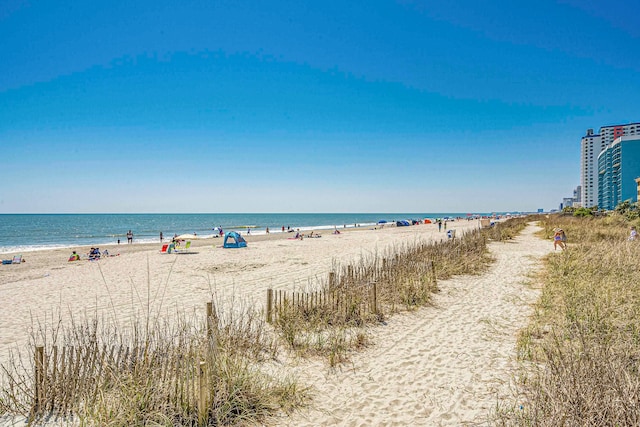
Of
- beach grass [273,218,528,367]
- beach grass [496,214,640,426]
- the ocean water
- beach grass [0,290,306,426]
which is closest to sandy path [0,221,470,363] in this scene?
beach grass [273,218,528,367]

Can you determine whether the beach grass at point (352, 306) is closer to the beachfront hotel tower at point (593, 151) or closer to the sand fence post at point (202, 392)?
the sand fence post at point (202, 392)

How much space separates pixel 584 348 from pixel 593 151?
141401 millimetres

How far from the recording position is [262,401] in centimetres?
369

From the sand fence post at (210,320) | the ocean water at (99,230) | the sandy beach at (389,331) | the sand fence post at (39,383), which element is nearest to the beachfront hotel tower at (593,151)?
the ocean water at (99,230)

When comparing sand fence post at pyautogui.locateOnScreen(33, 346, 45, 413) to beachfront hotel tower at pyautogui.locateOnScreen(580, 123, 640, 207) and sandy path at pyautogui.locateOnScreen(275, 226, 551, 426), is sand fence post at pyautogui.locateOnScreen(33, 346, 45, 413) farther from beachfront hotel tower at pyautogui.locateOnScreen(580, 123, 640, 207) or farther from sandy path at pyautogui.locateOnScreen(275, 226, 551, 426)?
beachfront hotel tower at pyautogui.locateOnScreen(580, 123, 640, 207)

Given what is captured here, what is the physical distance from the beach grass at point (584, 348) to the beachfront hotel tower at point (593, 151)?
121225mm

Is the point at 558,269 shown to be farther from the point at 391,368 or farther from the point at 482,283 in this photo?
the point at 391,368

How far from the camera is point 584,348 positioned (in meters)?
3.18

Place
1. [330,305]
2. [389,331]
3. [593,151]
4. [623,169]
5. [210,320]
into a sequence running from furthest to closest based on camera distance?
[593,151] → [623,169] → [330,305] → [389,331] → [210,320]

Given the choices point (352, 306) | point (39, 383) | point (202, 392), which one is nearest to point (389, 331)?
point (352, 306)

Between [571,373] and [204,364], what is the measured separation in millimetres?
3314

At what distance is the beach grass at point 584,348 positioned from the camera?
266 centimetres

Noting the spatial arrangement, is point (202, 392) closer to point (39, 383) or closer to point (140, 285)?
point (39, 383)

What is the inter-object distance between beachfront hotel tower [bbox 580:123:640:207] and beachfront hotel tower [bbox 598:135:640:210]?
88.0 feet
